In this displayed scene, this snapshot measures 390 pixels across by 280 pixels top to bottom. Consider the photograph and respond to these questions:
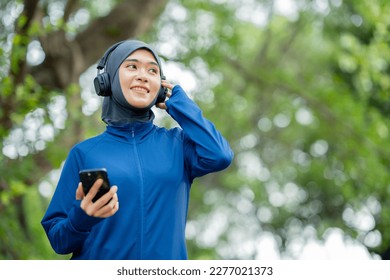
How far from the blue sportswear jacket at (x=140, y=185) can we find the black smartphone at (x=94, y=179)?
0.41ft

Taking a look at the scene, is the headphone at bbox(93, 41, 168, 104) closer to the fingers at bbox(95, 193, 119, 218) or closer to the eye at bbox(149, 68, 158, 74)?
the eye at bbox(149, 68, 158, 74)

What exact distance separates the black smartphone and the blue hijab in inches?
19.8

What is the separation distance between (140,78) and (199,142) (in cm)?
38

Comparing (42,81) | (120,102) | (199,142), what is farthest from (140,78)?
(42,81)

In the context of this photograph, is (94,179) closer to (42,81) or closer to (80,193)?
(80,193)

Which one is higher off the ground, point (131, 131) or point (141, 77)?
point (141, 77)

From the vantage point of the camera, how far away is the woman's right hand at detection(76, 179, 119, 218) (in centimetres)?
294

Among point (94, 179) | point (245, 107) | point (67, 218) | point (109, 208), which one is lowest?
point (245, 107)

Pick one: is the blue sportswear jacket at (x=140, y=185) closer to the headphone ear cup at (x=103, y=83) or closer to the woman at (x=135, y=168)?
the woman at (x=135, y=168)

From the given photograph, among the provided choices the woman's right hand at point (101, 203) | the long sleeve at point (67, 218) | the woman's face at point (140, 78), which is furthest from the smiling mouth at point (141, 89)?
the woman's right hand at point (101, 203)

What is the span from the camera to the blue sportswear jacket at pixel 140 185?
3168 mm

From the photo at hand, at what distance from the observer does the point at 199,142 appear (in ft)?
10.8

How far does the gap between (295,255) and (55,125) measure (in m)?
11.2

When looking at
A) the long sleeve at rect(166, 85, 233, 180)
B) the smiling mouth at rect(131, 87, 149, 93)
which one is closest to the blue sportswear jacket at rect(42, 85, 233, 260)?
the long sleeve at rect(166, 85, 233, 180)
